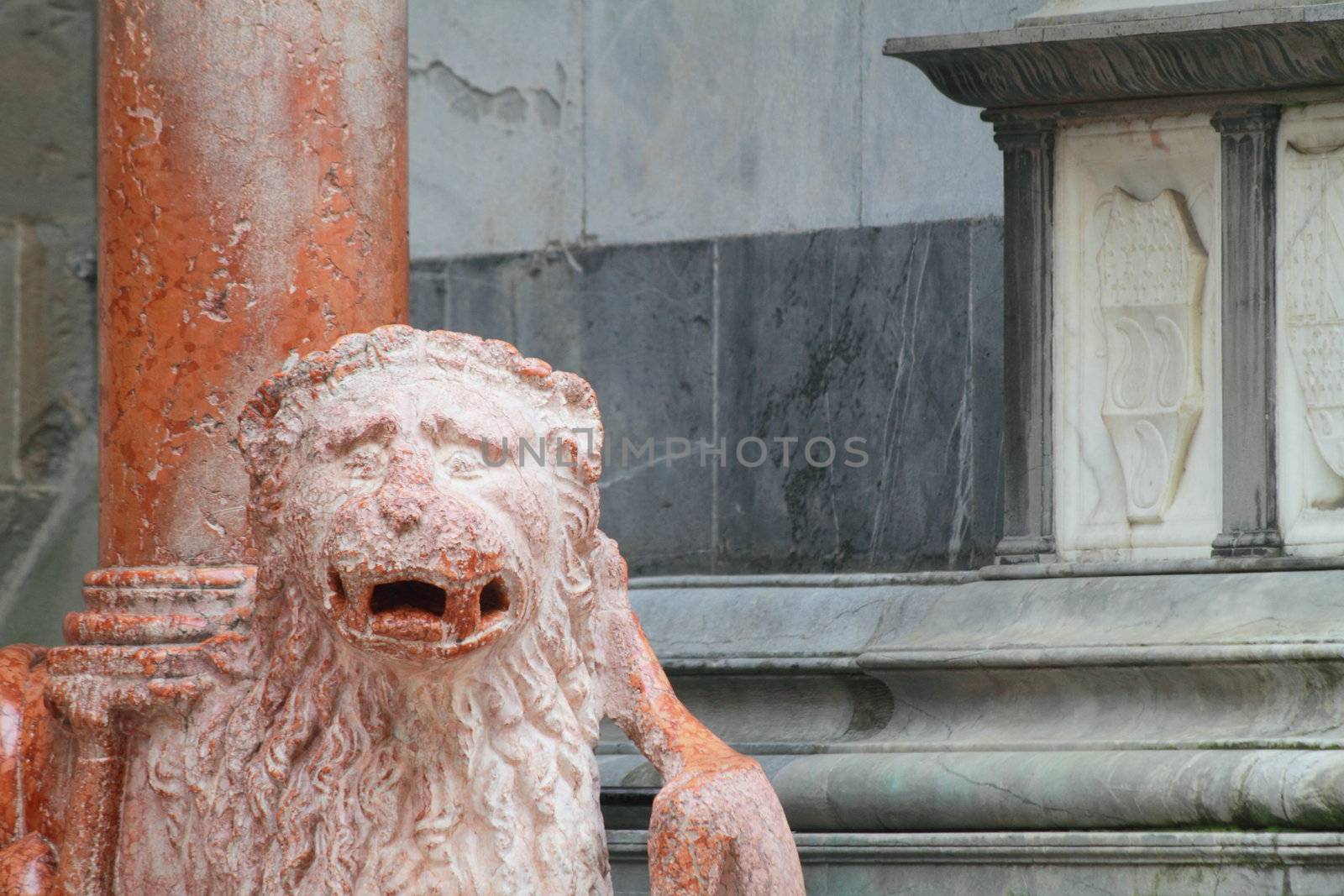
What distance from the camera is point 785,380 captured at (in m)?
6.47

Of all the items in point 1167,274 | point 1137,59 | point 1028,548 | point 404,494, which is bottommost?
point 1028,548

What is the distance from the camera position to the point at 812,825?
17.6 feet

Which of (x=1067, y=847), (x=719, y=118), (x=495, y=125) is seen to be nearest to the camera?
(x=1067, y=847)

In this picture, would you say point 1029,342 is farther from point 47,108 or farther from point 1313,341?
point 47,108

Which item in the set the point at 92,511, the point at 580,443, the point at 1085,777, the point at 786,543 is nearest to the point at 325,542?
the point at 580,443

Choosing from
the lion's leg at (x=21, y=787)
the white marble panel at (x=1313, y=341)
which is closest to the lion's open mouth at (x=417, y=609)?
the lion's leg at (x=21, y=787)

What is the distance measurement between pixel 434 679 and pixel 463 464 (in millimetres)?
290

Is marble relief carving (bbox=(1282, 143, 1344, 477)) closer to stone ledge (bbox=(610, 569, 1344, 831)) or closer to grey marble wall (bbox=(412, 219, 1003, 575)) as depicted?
stone ledge (bbox=(610, 569, 1344, 831))

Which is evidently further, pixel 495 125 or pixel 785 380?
pixel 495 125

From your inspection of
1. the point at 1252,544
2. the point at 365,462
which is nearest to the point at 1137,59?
the point at 1252,544

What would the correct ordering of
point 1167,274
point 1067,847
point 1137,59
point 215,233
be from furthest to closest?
1. point 1167,274
2. point 1137,59
3. point 1067,847
4. point 215,233

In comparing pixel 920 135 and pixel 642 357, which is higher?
pixel 920 135

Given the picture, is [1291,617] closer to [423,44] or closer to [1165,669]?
[1165,669]

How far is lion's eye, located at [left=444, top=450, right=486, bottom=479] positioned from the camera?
3529 millimetres
